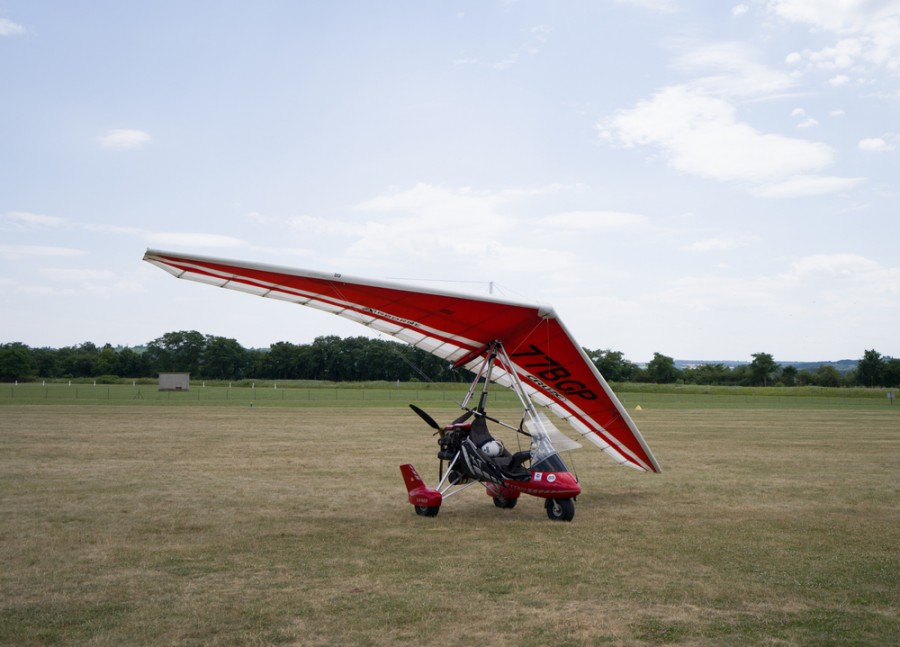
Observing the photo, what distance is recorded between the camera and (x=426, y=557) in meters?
7.39

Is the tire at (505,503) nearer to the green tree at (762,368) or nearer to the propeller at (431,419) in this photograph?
the propeller at (431,419)

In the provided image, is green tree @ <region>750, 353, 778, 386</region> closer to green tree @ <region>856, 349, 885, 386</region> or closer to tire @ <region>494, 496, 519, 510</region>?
green tree @ <region>856, 349, 885, 386</region>

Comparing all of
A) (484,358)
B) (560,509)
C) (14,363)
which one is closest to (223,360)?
(14,363)

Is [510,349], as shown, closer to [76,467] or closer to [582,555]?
[582,555]

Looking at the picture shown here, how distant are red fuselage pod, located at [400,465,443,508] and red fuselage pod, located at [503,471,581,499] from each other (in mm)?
1132

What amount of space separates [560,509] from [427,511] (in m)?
1.67

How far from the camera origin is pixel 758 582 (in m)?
6.51

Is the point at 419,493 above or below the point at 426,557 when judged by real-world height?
above

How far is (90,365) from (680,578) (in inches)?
4762

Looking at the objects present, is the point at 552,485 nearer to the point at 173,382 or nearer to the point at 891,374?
the point at 173,382

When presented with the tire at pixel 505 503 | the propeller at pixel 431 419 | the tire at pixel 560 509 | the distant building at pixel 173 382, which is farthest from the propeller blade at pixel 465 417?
the distant building at pixel 173 382

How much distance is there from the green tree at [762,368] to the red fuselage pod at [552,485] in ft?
352

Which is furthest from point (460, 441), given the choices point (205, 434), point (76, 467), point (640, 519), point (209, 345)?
point (209, 345)

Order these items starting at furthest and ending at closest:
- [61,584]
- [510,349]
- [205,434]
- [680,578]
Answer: [205,434], [510,349], [680,578], [61,584]
